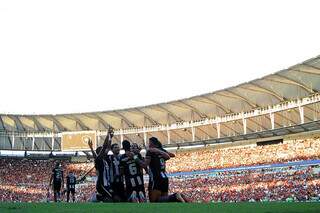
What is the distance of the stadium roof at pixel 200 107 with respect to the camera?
137 feet

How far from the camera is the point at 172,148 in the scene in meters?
60.2

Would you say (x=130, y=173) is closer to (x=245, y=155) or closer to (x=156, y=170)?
(x=156, y=170)

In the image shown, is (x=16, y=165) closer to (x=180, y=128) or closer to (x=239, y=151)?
(x=180, y=128)

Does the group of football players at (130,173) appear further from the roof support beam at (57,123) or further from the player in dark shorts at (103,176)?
the roof support beam at (57,123)

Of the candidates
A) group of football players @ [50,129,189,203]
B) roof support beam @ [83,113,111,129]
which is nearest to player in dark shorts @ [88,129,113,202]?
group of football players @ [50,129,189,203]

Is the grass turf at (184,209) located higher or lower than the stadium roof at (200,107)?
lower

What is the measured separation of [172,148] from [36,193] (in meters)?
18.6

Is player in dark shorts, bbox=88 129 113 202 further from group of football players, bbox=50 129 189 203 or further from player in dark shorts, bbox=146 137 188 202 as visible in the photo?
player in dark shorts, bbox=146 137 188 202

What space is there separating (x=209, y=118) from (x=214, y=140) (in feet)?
9.77

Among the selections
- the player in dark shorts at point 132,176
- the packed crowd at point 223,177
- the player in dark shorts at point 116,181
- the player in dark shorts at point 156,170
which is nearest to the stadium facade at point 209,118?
the packed crowd at point 223,177

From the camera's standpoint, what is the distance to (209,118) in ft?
178

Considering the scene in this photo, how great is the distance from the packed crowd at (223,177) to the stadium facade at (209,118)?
Result: 262 cm

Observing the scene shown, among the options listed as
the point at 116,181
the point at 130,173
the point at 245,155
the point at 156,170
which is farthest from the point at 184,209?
the point at 245,155

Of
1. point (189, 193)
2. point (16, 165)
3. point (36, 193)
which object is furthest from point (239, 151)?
point (16, 165)
